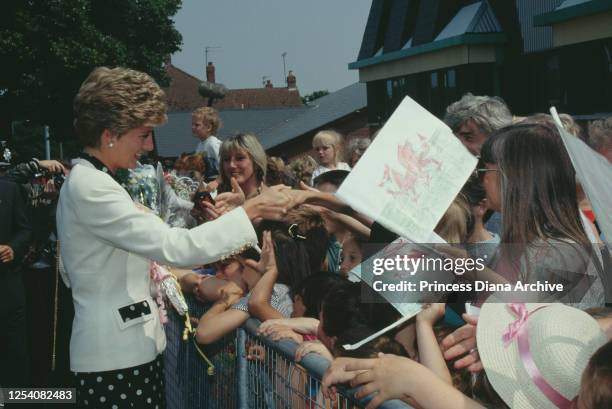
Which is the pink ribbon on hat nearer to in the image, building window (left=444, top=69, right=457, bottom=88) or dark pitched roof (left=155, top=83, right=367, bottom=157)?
building window (left=444, top=69, right=457, bottom=88)

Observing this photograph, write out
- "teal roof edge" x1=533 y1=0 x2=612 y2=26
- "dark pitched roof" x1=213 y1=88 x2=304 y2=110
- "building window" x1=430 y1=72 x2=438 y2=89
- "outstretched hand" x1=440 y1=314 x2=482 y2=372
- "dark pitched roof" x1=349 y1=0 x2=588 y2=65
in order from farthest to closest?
"dark pitched roof" x1=213 y1=88 x2=304 y2=110, "building window" x1=430 y1=72 x2=438 y2=89, "dark pitched roof" x1=349 y1=0 x2=588 y2=65, "teal roof edge" x1=533 y1=0 x2=612 y2=26, "outstretched hand" x1=440 y1=314 x2=482 y2=372

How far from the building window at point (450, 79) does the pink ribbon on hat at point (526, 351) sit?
18.7 meters

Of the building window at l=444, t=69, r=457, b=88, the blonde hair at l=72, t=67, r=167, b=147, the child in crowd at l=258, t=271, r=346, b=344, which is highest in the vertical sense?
the building window at l=444, t=69, r=457, b=88

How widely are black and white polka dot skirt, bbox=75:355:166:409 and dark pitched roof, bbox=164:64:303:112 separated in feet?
231

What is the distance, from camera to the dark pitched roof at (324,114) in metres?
38.8

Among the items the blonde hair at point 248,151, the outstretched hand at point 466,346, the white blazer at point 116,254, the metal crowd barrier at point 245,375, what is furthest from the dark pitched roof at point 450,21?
the outstretched hand at point 466,346

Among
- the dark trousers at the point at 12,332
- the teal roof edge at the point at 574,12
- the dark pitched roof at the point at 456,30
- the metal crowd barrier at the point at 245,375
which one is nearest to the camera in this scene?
the metal crowd barrier at the point at 245,375

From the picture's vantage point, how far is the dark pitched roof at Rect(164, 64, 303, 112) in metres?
74.2

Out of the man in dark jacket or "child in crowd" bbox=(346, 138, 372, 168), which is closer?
the man in dark jacket

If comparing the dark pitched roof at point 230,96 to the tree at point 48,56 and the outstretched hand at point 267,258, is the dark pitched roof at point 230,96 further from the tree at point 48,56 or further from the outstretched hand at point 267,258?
the outstretched hand at point 267,258

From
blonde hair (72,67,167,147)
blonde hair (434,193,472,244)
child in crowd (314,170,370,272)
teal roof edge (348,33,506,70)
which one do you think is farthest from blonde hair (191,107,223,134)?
teal roof edge (348,33,506,70)

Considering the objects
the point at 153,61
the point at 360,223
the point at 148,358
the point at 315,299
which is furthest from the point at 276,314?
the point at 153,61

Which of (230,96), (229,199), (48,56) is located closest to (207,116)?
(229,199)

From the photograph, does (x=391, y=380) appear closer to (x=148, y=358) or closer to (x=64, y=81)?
(x=148, y=358)
